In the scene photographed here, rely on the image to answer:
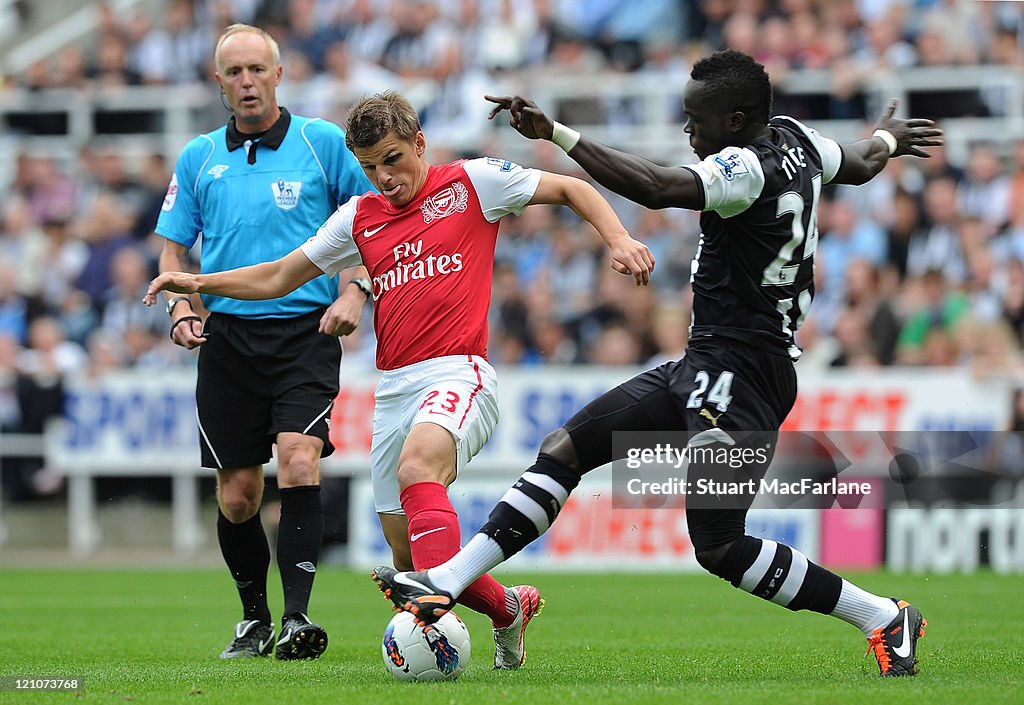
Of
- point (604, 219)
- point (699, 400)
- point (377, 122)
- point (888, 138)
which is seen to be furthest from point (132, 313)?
point (699, 400)

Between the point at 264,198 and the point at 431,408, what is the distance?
178 cm

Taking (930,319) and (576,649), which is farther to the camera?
(930,319)

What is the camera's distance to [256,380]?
7730 millimetres

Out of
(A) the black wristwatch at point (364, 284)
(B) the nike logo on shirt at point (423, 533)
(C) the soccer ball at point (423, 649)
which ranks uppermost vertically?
(A) the black wristwatch at point (364, 284)

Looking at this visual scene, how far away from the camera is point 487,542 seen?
6266 mm

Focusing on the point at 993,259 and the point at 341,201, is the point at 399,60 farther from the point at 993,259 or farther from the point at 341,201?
the point at 341,201

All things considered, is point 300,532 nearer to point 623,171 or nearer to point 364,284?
point 364,284

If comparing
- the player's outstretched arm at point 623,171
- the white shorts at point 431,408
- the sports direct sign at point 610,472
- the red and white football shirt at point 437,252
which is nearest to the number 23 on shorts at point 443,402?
the white shorts at point 431,408

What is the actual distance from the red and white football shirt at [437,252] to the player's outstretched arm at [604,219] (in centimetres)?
7

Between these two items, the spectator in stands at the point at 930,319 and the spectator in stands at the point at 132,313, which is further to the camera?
the spectator in stands at the point at 132,313

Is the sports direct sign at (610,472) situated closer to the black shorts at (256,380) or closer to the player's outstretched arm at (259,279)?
the black shorts at (256,380)

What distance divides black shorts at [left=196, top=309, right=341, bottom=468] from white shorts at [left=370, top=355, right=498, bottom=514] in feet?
2.81

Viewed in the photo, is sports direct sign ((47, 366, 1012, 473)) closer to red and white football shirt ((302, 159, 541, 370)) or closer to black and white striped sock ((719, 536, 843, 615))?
red and white football shirt ((302, 159, 541, 370))

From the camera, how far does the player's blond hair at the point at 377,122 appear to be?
6.53m
